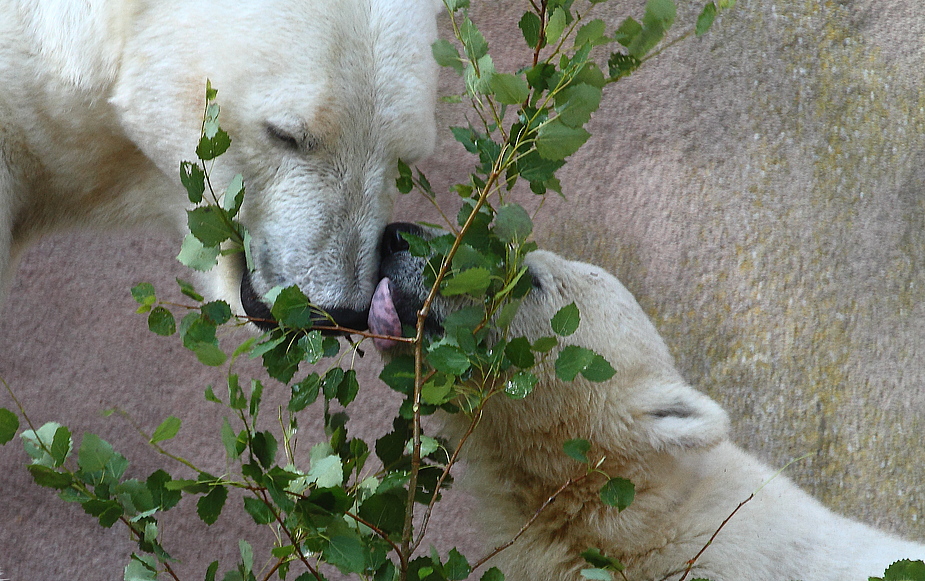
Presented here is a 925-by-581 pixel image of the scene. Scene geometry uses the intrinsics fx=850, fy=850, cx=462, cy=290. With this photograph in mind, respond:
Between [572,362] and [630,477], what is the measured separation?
0.70 metres

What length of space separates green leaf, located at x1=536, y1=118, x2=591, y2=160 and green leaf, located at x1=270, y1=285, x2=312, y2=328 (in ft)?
1.30

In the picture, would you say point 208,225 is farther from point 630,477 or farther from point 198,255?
point 630,477

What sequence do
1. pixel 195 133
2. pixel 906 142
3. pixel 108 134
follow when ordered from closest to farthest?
pixel 195 133
pixel 108 134
pixel 906 142

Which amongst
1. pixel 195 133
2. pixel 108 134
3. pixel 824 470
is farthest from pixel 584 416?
pixel 824 470

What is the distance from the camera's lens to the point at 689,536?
177 cm

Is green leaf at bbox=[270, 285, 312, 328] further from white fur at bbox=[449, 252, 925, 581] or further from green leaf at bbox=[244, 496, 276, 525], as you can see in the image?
white fur at bbox=[449, 252, 925, 581]

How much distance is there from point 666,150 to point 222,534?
201cm

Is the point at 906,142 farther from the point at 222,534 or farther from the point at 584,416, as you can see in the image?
the point at 222,534

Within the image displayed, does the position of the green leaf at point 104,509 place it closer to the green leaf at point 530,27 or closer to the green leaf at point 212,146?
the green leaf at point 212,146

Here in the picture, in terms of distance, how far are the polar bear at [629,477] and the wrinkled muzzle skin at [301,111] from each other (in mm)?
408

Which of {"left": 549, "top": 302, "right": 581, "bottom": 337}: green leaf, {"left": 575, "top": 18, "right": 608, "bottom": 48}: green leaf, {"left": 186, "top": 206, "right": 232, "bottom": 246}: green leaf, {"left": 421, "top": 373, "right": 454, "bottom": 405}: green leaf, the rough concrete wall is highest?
{"left": 575, "top": 18, "right": 608, "bottom": 48}: green leaf

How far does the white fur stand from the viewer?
175 cm

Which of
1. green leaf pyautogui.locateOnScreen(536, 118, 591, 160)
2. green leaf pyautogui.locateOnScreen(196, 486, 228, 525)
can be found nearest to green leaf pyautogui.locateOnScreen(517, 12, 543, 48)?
green leaf pyautogui.locateOnScreen(536, 118, 591, 160)

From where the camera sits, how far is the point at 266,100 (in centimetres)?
152
